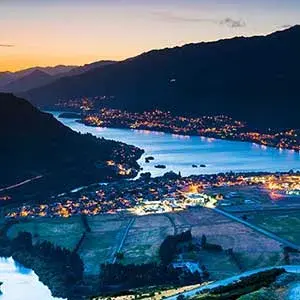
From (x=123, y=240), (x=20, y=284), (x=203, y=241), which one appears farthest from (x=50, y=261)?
(x=203, y=241)

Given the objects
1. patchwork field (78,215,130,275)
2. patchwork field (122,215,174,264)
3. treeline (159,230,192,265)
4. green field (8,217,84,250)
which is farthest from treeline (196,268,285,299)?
green field (8,217,84,250)

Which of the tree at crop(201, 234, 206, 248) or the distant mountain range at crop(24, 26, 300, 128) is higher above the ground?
the distant mountain range at crop(24, 26, 300, 128)

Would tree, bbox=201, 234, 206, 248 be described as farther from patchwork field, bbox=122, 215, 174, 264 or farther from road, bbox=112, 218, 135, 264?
road, bbox=112, 218, 135, 264

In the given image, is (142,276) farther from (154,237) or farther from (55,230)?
(55,230)

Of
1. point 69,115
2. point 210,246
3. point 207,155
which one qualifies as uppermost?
point 210,246

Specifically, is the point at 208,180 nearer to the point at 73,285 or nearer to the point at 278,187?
the point at 278,187

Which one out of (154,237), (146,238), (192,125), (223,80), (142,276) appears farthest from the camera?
(223,80)

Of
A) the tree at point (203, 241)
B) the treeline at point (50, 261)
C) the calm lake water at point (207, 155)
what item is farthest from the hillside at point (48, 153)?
the tree at point (203, 241)
